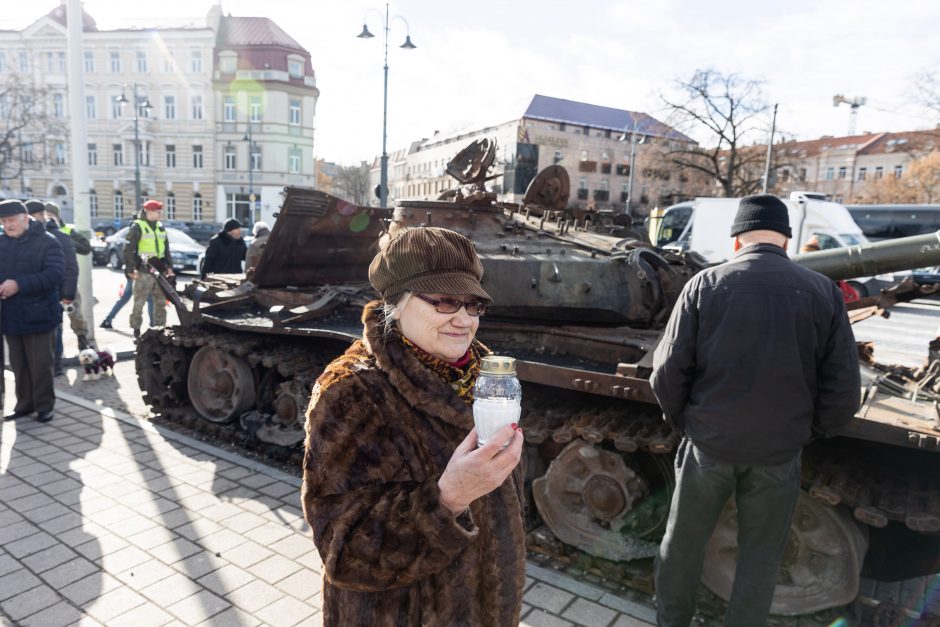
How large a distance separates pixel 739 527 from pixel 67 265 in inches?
292

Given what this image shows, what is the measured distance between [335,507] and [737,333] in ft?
6.61

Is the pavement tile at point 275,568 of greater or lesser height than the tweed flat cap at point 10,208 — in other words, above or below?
below

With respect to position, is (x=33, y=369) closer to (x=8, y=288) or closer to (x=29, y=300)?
(x=29, y=300)

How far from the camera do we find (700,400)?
3098mm

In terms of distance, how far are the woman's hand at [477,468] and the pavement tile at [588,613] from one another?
2.46m

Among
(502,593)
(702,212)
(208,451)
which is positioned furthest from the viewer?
(702,212)

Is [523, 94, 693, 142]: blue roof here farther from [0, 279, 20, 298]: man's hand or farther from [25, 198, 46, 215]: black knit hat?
[0, 279, 20, 298]: man's hand

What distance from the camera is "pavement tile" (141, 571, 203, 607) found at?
12.1 ft

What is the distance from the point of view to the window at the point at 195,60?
1795 inches

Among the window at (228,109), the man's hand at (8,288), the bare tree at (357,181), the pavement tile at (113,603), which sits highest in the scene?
the window at (228,109)

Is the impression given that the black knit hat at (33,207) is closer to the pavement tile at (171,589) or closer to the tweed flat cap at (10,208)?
the tweed flat cap at (10,208)

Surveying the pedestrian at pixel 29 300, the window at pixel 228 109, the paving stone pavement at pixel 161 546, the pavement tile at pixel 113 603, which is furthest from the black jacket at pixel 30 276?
the window at pixel 228 109

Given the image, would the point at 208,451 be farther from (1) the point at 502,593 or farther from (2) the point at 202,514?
(1) the point at 502,593

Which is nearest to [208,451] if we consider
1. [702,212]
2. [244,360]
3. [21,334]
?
[244,360]
